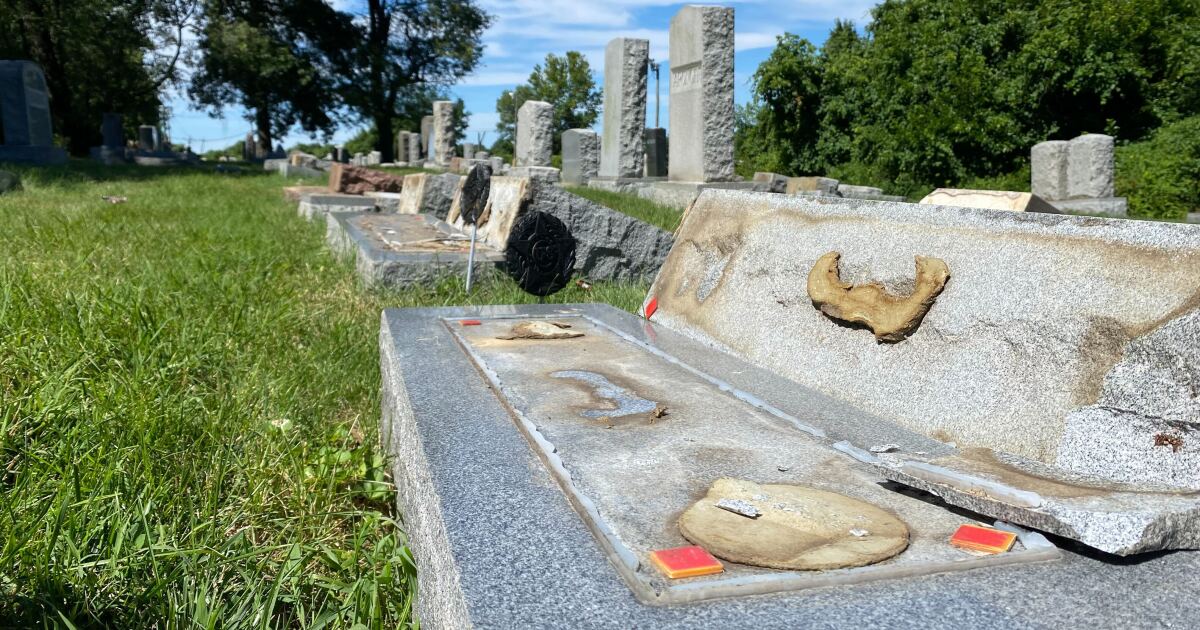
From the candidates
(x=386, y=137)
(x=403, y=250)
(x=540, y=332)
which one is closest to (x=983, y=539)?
(x=540, y=332)

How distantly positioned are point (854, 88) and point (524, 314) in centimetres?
1739

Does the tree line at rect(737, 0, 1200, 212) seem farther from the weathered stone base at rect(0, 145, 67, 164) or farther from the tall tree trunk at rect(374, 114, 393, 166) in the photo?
the tall tree trunk at rect(374, 114, 393, 166)

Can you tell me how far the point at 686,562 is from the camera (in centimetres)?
133

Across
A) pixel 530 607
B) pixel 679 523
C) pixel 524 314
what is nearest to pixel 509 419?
pixel 679 523

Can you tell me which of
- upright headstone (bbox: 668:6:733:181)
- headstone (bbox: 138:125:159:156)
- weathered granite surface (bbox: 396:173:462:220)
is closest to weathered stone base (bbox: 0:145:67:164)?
weathered granite surface (bbox: 396:173:462:220)

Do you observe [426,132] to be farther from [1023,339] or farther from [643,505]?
[643,505]

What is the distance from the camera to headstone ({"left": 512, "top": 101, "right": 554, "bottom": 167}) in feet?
52.4

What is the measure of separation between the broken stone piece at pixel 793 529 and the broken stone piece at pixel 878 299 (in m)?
0.80

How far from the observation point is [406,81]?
28.5m

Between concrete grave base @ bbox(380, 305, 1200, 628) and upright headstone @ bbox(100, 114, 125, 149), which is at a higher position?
upright headstone @ bbox(100, 114, 125, 149)

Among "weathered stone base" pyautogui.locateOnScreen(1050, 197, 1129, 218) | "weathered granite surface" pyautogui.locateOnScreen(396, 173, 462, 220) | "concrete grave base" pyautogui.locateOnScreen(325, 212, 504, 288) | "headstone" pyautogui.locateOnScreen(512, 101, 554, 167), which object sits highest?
"headstone" pyautogui.locateOnScreen(512, 101, 554, 167)

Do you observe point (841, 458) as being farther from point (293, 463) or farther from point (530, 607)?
point (293, 463)

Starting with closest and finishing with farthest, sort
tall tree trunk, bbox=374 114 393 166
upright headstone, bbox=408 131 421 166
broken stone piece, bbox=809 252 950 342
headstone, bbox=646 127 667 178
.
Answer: broken stone piece, bbox=809 252 950 342 → headstone, bbox=646 127 667 178 → tall tree trunk, bbox=374 114 393 166 → upright headstone, bbox=408 131 421 166

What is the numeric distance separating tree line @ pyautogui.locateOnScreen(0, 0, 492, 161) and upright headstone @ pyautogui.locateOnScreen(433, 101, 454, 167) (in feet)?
13.1
